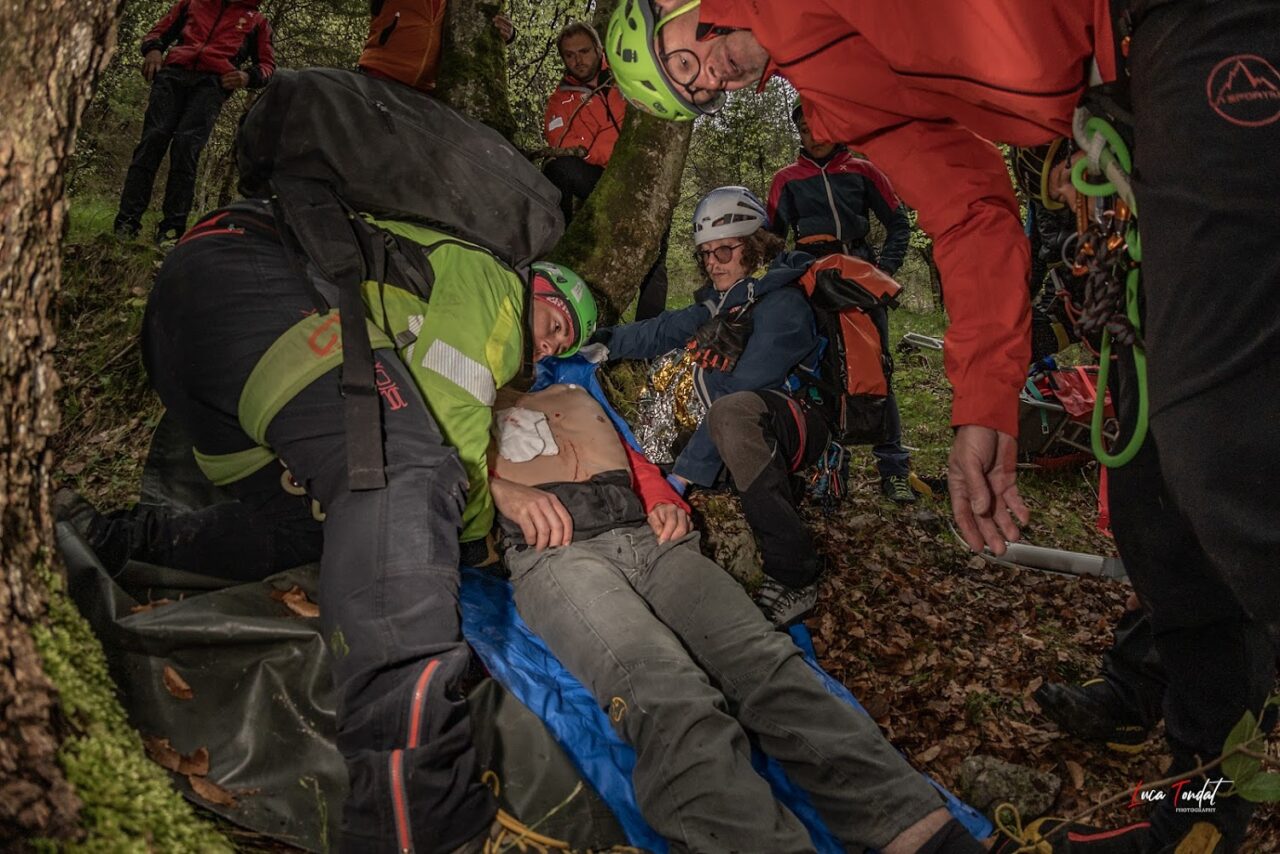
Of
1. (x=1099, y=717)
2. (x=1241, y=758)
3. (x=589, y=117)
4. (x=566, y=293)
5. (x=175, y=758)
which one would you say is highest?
(x=589, y=117)

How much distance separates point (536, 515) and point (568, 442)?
2.37ft

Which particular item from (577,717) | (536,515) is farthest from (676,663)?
(536,515)

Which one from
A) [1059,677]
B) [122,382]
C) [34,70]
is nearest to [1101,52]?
[34,70]

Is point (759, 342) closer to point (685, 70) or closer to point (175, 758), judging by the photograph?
point (685, 70)

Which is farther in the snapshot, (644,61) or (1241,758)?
(644,61)

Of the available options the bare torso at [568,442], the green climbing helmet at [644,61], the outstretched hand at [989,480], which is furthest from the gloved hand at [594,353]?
the outstretched hand at [989,480]

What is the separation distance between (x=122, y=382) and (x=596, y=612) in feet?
11.9

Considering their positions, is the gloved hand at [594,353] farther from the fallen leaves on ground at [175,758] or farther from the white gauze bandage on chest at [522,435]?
the fallen leaves on ground at [175,758]

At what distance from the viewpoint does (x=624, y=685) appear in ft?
8.70

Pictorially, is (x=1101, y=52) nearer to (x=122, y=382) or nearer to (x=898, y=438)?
(x=898, y=438)

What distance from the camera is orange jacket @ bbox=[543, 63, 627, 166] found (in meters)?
6.94

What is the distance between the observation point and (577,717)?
2.86 metres

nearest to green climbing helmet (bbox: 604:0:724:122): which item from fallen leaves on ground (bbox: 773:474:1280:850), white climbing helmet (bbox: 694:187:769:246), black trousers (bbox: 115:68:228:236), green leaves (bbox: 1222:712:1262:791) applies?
white climbing helmet (bbox: 694:187:769:246)

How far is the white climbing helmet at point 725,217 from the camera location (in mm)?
5352
